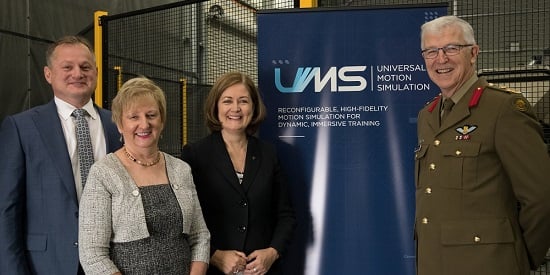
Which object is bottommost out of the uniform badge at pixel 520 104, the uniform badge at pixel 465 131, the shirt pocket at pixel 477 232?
the shirt pocket at pixel 477 232

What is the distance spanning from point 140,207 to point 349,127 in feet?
3.72

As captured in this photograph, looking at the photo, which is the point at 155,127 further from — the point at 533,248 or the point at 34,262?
the point at 533,248

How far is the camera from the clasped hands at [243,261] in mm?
2123

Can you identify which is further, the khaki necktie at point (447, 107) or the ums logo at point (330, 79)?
the ums logo at point (330, 79)

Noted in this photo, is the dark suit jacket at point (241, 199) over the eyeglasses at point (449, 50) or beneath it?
beneath

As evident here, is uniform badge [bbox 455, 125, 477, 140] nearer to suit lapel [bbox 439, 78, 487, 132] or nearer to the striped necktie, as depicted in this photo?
suit lapel [bbox 439, 78, 487, 132]

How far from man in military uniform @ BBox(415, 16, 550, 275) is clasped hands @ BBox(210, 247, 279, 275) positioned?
0.61 m

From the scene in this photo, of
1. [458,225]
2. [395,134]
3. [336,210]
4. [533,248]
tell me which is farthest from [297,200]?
[533,248]

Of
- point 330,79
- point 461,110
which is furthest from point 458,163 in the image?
point 330,79

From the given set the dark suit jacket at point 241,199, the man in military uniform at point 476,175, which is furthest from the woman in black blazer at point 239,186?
the man in military uniform at point 476,175

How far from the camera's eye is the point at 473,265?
1764 mm

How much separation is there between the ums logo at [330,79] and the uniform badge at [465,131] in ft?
2.43

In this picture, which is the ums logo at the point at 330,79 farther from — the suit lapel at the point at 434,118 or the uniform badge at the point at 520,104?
the uniform badge at the point at 520,104

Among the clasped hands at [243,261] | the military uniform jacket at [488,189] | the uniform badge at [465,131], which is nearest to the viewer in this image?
the military uniform jacket at [488,189]
